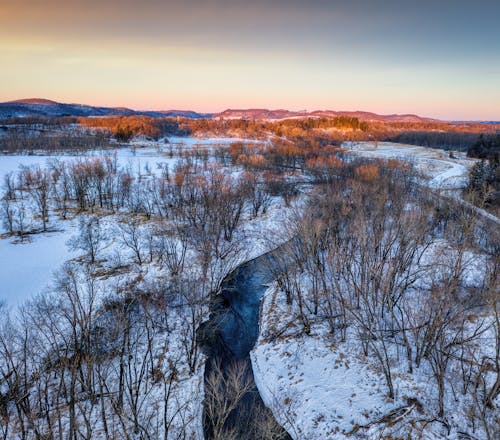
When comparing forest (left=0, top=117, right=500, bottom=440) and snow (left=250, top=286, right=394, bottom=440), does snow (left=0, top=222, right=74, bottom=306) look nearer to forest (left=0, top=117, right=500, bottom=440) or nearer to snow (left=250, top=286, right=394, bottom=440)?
forest (left=0, top=117, right=500, bottom=440)

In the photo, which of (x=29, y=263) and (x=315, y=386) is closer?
(x=315, y=386)

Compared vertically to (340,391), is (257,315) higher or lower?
lower

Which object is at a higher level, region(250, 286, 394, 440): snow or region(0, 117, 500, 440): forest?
region(0, 117, 500, 440): forest

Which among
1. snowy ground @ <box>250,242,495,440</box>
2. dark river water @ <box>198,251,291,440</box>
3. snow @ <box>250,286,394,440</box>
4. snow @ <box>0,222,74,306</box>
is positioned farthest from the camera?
snow @ <box>0,222,74,306</box>

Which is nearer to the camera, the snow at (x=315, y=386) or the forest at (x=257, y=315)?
the forest at (x=257, y=315)

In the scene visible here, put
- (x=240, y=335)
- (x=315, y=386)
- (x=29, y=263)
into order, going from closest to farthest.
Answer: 1. (x=315, y=386)
2. (x=240, y=335)
3. (x=29, y=263)

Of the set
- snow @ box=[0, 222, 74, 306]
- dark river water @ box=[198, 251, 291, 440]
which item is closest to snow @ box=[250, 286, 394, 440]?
dark river water @ box=[198, 251, 291, 440]

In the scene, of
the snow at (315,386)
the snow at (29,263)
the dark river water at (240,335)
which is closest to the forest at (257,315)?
the snow at (315,386)

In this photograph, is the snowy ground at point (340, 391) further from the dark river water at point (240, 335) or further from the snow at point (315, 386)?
the dark river water at point (240, 335)

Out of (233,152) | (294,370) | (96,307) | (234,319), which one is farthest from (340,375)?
(233,152)

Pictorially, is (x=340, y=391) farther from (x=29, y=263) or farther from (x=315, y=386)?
(x=29, y=263)

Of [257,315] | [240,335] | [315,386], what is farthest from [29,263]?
[315,386]
